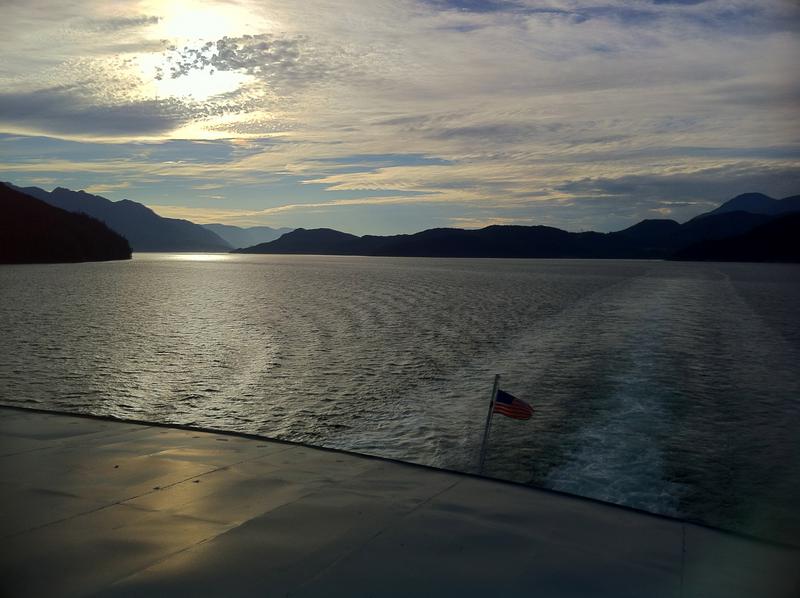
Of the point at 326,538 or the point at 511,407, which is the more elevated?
the point at 511,407

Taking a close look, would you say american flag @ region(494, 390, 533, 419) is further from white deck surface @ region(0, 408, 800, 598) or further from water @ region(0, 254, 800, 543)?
water @ region(0, 254, 800, 543)

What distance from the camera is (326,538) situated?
26.6 ft

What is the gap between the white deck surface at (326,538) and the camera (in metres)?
6.95

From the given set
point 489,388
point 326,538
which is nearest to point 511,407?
point 326,538

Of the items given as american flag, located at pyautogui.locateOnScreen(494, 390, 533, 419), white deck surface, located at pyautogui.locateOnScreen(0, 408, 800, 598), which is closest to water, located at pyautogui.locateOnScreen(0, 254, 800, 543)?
american flag, located at pyautogui.locateOnScreen(494, 390, 533, 419)

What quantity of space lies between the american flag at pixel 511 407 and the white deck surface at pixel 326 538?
1643 millimetres

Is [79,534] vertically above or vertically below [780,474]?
above

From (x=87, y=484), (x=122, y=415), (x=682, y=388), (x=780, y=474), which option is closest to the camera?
(x=87, y=484)

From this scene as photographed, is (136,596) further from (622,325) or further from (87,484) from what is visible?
(622,325)

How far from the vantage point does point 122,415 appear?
1969cm

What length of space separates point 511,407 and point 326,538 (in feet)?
16.7

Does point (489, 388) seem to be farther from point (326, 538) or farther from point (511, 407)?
point (326, 538)

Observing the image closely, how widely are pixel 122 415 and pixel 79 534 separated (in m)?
12.7

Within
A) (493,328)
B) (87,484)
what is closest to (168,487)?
(87,484)
